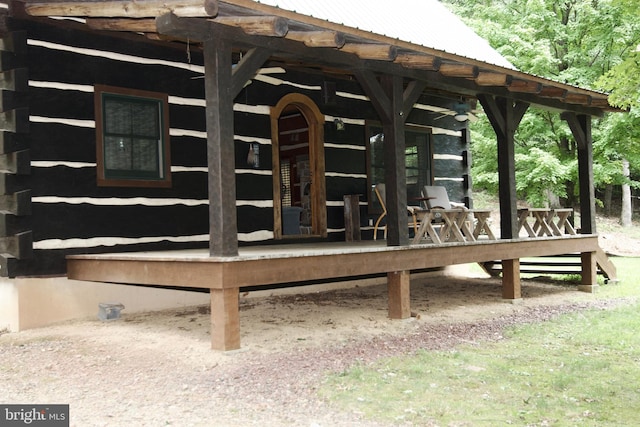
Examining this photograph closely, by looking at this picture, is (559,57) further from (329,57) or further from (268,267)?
(268,267)

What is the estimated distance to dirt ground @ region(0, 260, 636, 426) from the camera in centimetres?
447

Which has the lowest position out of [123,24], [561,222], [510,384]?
[510,384]

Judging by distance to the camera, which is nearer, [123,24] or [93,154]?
[123,24]

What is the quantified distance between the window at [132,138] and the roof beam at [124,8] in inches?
47.1

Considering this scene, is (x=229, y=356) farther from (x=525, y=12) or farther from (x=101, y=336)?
(x=525, y=12)

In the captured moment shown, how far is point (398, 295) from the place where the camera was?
7883 mm

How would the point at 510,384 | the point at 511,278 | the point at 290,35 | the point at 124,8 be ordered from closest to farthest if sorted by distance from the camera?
the point at 510,384 → the point at 124,8 → the point at 290,35 → the point at 511,278

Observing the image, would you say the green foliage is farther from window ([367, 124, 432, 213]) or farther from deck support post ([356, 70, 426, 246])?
deck support post ([356, 70, 426, 246])

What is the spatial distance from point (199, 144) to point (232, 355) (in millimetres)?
3859

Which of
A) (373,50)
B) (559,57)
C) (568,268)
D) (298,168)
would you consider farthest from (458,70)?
(559,57)

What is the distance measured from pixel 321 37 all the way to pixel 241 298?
4.26m

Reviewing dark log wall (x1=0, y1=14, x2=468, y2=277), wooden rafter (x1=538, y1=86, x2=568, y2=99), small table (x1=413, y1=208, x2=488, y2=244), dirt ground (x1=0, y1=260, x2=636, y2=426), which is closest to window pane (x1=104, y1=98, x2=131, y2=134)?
dark log wall (x1=0, y1=14, x2=468, y2=277)

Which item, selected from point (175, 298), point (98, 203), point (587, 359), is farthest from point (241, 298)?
point (587, 359)

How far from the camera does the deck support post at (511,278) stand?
31.7ft
